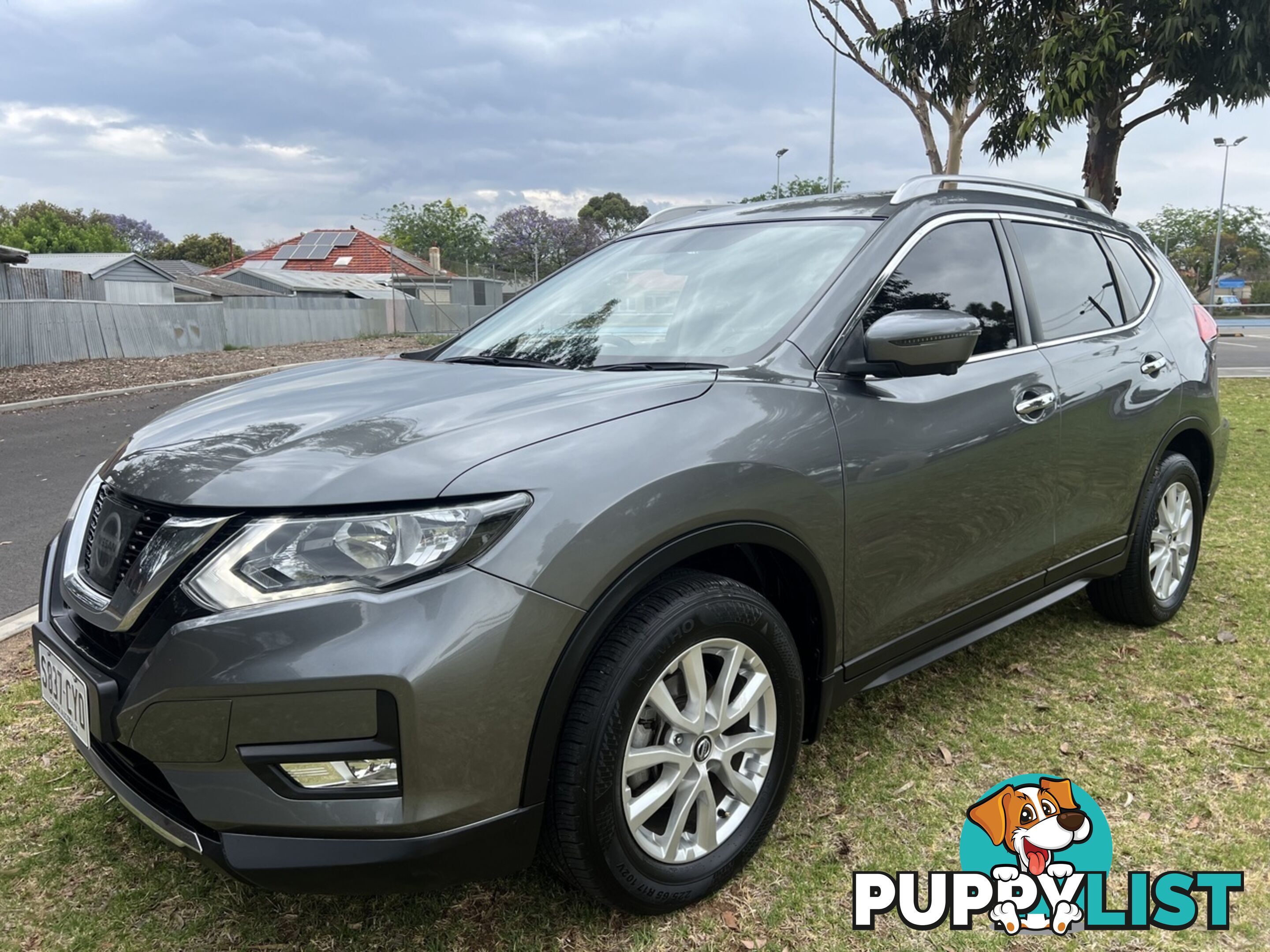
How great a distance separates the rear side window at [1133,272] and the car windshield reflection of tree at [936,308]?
999 millimetres

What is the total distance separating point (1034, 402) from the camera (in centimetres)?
301

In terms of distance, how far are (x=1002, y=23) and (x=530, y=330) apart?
341 inches

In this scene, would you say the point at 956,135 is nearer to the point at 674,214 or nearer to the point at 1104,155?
the point at 1104,155

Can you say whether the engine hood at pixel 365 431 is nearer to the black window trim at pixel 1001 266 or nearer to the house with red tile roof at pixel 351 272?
the black window trim at pixel 1001 266

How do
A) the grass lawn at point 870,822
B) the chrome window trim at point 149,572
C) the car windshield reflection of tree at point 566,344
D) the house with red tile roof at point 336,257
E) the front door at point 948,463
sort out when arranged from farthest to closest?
the house with red tile roof at point 336,257
the car windshield reflection of tree at point 566,344
the front door at point 948,463
the grass lawn at point 870,822
the chrome window trim at point 149,572

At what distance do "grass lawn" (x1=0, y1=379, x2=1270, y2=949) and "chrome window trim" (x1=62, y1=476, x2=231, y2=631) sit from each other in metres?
0.81

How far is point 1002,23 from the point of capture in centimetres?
955

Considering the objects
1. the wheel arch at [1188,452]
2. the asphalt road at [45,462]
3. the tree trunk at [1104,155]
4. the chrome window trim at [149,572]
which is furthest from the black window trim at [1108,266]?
the tree trunk at [1104,155]

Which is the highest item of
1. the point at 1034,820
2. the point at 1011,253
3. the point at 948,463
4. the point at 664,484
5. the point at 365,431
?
the point at 1011,253

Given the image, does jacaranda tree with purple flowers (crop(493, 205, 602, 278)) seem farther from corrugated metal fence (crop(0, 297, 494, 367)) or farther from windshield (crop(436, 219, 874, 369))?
windshield (crop(436, 219, 874, 369))

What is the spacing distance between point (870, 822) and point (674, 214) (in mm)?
2311

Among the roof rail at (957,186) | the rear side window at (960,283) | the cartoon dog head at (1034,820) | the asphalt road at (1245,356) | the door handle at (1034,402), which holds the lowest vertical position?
the asphalt road at (1245,356)

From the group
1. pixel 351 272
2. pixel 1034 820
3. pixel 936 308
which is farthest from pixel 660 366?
pixel 351 272

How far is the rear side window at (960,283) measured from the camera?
Result: 276cm
